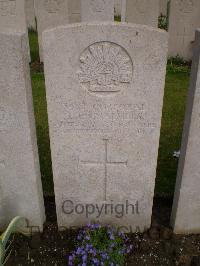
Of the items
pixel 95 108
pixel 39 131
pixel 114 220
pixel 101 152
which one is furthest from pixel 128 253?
pixel 39 131

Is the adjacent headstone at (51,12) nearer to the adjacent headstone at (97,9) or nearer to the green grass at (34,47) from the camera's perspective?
the green grass at (34,47)

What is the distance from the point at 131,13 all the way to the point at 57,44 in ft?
23.6

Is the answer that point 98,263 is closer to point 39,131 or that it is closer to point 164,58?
point 164,58

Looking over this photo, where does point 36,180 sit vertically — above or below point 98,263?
above

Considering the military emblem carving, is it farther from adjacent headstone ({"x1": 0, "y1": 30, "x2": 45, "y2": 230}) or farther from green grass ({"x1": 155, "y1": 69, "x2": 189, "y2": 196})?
green grass ({"x1": 155, "y1": 69, "x2": 189, "y2": 196})

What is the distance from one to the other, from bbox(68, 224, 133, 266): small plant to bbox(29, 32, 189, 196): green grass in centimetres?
95

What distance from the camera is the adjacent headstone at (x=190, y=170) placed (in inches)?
100

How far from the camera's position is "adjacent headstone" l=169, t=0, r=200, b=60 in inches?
349

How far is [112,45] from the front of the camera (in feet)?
7.88

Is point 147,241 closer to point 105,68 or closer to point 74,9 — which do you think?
point 105,68

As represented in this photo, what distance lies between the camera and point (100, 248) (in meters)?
2.89

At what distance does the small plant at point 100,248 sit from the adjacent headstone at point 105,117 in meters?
0.23

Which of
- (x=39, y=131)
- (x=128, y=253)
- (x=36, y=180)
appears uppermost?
(x=36, y=180)

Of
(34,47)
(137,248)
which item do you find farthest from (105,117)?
(34,47)
